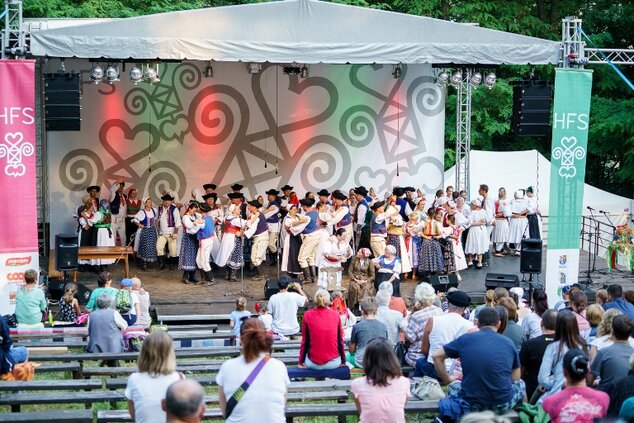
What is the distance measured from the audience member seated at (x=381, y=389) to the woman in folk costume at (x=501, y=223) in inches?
492

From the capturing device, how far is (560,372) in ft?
23.9

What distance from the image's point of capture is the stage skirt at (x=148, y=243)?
17.2 m

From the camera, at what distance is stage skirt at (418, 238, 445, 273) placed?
16.5m

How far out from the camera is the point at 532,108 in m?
15.5

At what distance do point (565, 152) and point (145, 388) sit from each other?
9608mm

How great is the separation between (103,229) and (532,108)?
7073mm

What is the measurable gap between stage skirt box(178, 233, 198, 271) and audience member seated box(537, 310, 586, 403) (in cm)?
946

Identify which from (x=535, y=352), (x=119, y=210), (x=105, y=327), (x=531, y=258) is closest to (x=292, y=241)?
(x=119, y=210)

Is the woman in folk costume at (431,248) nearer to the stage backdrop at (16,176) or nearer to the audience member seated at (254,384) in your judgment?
the stage backdrop at (16,176)

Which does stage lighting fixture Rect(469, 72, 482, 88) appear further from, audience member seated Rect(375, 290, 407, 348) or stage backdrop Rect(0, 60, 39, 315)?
audience member seated Rect(375, 290, 407, 348)

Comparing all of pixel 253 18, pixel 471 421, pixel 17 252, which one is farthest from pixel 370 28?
pixel 471 421


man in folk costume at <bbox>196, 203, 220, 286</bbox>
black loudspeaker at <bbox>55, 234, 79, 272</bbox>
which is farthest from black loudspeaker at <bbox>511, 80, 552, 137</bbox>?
black loudspeaker at <bbox>55, 234, 79, 272</bbox>

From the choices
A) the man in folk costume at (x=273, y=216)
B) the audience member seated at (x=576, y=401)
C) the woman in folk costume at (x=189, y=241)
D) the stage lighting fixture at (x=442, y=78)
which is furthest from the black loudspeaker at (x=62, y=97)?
the audience member seated at (x=576, y=401)

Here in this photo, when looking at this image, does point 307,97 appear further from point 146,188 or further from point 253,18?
point 253,18
